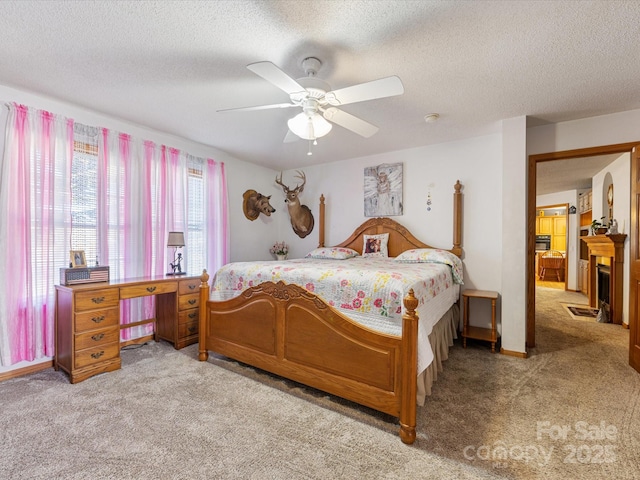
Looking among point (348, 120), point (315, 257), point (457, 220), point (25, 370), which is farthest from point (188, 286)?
point (457, 220)

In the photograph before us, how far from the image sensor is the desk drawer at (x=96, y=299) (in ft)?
8.11

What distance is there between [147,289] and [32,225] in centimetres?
107

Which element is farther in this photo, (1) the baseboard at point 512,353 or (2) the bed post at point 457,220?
(2) the bed post at point 457,220

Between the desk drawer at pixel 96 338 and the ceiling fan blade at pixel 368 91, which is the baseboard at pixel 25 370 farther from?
the ceiling fan blade at pixel 368 91

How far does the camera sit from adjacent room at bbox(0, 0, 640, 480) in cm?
167

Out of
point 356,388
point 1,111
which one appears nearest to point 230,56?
point 1,111

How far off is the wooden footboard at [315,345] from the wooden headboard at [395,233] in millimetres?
2313

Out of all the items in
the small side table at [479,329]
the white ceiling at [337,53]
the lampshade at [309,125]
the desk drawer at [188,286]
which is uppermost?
the white ceiling at [337,53]

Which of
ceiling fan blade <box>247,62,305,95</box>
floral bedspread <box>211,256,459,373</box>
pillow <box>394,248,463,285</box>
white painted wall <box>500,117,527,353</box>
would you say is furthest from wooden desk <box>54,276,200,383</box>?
white painted wall <box>500,117,527,353</box>

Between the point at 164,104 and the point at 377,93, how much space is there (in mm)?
2113

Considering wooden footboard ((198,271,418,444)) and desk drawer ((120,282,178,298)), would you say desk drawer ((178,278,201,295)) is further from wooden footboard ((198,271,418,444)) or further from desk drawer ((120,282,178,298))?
wooden footboard ((198,271,418,444))

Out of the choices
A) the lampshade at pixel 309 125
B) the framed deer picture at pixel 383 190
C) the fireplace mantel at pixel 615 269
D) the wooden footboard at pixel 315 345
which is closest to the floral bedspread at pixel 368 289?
the wooden footboard at pixel 315 345

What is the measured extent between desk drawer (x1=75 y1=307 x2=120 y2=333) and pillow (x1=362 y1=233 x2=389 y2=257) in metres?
3.03

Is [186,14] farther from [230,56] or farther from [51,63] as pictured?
[51,63]
